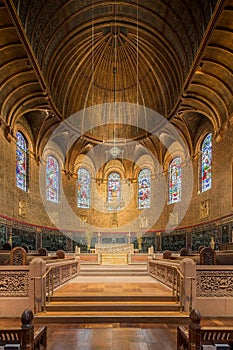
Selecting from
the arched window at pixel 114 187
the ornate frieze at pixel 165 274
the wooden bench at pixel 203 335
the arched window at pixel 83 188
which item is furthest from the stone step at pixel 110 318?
the arched window at pixel 114 187

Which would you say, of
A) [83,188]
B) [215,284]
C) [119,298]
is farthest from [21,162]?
[215,284]

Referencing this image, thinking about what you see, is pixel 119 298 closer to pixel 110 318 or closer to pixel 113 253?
pixel 110 318

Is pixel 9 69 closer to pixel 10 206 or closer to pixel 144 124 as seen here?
pixel 10 206

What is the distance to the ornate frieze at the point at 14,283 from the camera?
26.8 feet

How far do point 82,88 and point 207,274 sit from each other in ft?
61.9

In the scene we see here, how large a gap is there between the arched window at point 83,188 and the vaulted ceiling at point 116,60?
11.7ft

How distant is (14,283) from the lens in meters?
8.21

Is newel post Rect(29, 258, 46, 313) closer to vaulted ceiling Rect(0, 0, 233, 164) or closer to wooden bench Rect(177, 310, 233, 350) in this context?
wooden bench Rect(177, 310, 233, 350)

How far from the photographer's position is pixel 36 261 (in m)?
8.10

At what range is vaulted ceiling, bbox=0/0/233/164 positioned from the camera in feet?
48.6

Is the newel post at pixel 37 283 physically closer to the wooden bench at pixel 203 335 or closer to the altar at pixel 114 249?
the wooden bench at pixel 203 335

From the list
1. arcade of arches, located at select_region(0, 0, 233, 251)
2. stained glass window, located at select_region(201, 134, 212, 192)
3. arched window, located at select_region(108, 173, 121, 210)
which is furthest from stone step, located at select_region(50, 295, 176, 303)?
arched window, located at select_region(108, 173, 121, 210)

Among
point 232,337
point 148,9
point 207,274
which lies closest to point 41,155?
point 148,9

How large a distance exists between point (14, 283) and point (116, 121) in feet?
67.9
